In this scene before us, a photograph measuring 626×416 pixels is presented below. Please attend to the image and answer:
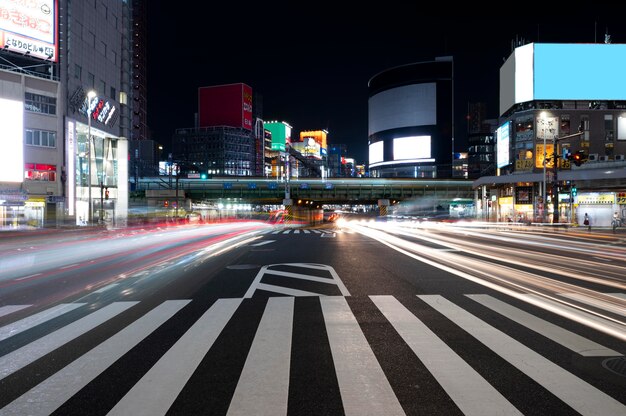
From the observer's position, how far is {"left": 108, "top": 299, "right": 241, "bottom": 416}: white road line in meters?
3.82

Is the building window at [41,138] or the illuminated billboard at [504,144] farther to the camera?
the illuminated billboard at [504,144]

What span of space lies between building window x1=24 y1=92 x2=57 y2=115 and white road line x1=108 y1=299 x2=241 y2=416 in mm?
49132

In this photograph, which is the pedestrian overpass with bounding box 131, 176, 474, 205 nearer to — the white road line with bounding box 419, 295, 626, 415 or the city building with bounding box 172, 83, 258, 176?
the city building with bounding box 172, 83, 258, 176

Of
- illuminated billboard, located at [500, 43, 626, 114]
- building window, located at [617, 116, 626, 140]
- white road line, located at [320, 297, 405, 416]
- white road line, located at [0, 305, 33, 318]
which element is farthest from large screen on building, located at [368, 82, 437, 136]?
white road line, located at [320, 297, 405, 416]

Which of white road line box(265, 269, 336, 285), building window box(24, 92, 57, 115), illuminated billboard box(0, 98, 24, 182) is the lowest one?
white road line box(265, 269, 336, 285)

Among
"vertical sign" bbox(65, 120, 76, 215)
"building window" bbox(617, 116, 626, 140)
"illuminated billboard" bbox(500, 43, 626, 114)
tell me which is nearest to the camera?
"vertical sign" bbox(65, 120, 76, 215)

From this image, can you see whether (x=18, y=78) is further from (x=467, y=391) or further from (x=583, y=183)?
(x=583, y=183)

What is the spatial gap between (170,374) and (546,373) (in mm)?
3881

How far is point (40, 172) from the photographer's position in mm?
46219

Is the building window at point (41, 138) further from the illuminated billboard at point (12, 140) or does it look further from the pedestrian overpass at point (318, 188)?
the pedestrian overpass at point (318, 188)

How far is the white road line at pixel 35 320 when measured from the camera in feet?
20.9

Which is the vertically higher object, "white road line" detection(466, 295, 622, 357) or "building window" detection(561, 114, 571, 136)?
"building window" detection(561, 114, 571, 136)

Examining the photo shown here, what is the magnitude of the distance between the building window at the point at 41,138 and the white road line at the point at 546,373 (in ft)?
166

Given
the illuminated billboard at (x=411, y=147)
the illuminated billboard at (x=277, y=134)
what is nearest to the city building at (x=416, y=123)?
the illuminated billboard at (x=411, y=147)
